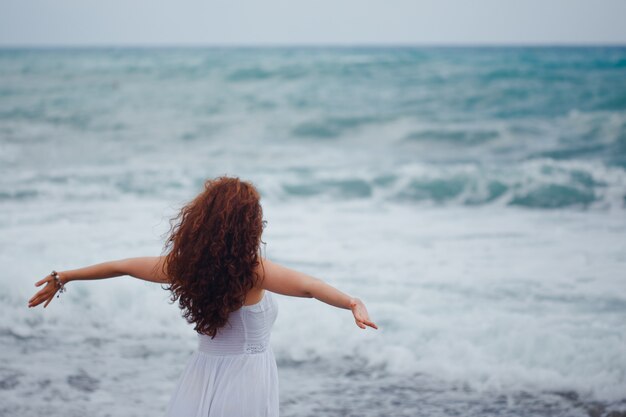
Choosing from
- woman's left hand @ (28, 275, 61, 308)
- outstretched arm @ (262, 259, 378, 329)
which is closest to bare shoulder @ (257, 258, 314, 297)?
outstretched arm @ (262, 259, 378, 329)

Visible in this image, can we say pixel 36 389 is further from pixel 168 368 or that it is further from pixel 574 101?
pixel 574 101

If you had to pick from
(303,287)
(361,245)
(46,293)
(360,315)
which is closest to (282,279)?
(303,287)

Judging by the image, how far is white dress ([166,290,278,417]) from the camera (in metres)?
2.48

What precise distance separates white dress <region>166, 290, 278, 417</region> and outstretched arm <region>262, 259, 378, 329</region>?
0.32ft

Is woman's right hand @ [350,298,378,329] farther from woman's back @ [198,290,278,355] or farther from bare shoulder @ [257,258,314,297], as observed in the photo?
woman's back @ [198,290,278,355]

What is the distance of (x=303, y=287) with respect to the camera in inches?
95.7

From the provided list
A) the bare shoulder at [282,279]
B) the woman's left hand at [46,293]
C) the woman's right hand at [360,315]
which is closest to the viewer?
the woman's right hand at [360,315]

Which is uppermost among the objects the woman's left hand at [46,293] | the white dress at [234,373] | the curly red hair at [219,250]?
the curly red hair at [219,250]

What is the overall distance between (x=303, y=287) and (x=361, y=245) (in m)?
5.85

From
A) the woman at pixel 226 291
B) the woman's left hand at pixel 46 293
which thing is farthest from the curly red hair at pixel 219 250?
the woman's left hand at pixel 46 293

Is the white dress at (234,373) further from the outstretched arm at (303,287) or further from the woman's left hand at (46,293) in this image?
the woman's left hand at (46,293)

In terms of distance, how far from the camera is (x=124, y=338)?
5.44m

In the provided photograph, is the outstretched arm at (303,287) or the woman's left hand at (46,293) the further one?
the woman's left hand at (46,293)

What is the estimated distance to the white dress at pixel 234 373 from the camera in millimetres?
2477
